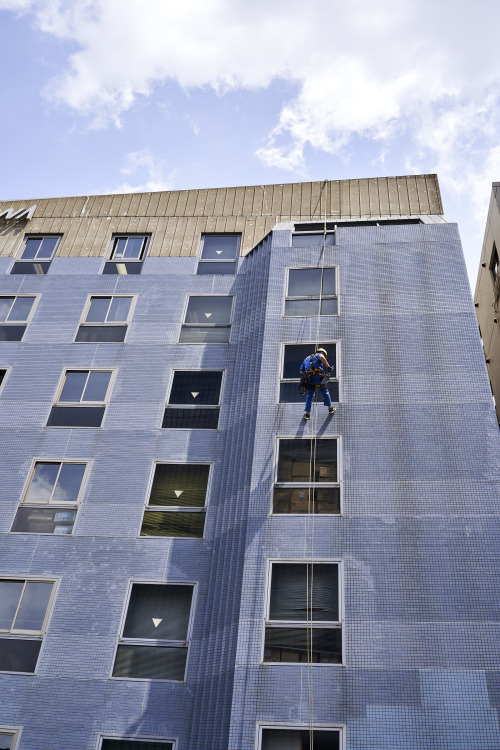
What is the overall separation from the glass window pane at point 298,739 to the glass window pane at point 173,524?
4.89 m

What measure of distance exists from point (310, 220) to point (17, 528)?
45.3ft

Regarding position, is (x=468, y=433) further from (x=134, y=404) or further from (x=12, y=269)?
(x=12, y=269)

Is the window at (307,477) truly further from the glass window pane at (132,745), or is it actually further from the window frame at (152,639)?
the glass window pane at (132,745)

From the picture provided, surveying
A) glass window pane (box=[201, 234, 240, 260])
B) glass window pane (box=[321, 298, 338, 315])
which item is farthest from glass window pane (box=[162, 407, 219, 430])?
glass window pane (box=[201, 234, 240, 260])

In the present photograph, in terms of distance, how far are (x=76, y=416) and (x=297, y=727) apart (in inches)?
399

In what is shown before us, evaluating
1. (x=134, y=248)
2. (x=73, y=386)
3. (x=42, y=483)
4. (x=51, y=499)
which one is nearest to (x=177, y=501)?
(x=51, y=499)

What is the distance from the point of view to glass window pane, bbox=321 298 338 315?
57.2 ft

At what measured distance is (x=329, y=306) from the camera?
1759 cm

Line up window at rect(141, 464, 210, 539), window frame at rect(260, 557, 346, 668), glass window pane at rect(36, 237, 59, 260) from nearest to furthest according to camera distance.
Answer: window frame at rect(260, 557, 346, 668) → window at rect(141, 464, 210, 539) → glass window pane at rect(36, 237, 59, 260)

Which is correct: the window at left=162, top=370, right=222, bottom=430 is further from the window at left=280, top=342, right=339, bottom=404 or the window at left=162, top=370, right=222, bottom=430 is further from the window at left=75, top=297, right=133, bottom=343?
the window at left=75, top=297, right=133, bottom=343

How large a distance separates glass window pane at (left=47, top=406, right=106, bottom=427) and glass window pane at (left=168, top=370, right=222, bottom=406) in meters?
2.12

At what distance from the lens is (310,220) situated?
836 inches

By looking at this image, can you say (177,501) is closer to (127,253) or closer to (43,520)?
(43,520)

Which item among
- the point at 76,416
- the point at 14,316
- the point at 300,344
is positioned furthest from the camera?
the point at 14,316
